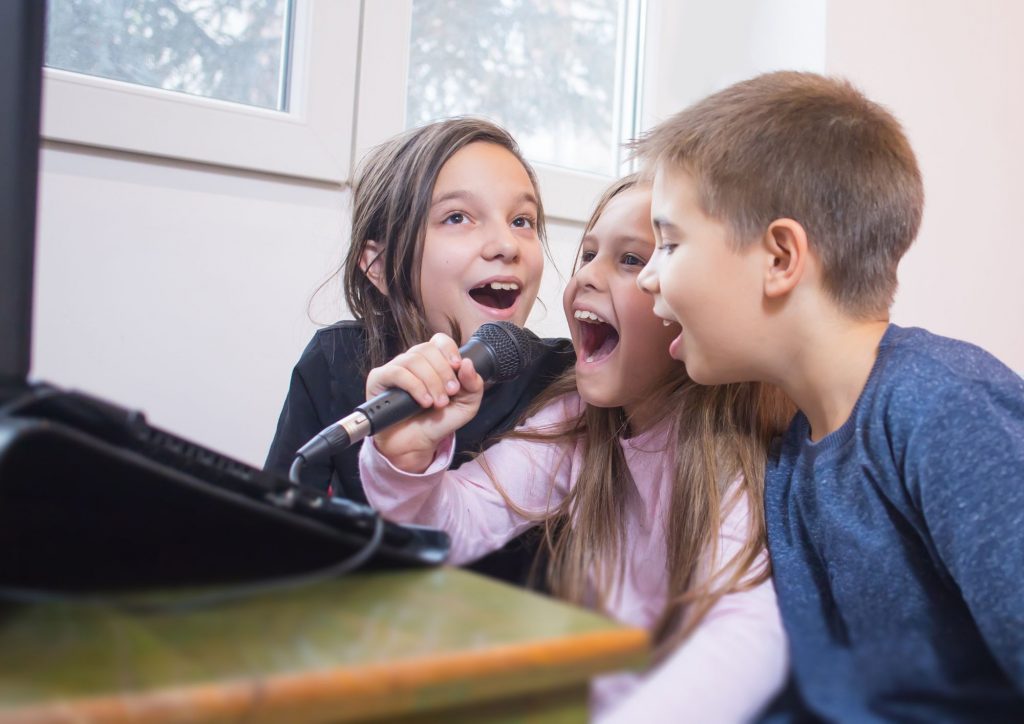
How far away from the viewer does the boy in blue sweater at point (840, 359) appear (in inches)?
24.2

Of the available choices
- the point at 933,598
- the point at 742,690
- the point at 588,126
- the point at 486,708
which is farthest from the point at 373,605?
the point at 588,126

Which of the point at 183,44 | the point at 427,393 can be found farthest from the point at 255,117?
the point at 427,393

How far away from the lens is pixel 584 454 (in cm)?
104

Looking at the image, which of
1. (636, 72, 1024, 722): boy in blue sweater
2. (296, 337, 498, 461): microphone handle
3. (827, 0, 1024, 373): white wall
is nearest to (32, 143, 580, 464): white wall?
(296, 337, 498, 461): microphone handle

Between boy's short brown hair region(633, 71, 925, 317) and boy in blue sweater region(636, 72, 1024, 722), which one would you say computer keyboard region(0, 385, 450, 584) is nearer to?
boy in blue sweater region(636, 72, 1024, 722)

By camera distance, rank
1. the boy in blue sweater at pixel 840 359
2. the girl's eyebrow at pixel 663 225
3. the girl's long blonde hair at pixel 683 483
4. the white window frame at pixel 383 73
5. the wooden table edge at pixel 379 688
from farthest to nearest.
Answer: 1. the white window frame at pixel 383 73
2. the girl's eyebrow at pixel 663 225
3. the boy in blue sweater at pixel 840 359
4. the girl's long blonde hair at pixel 683 483
5. the wooden table edge at pixel 379 688

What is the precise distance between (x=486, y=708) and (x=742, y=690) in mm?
149

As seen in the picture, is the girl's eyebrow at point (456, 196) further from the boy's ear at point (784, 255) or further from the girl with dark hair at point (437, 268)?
the boy's ear at point (784, 255)

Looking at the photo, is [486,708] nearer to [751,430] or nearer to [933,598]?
[933,598]

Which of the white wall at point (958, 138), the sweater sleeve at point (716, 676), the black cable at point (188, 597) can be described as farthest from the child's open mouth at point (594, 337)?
the white wall at point (958, 138)

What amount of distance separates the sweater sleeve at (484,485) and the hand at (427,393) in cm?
2

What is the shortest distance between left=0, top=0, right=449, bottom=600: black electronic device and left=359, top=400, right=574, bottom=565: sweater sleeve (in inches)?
13.5

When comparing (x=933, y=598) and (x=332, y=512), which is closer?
(x=332, y=512)

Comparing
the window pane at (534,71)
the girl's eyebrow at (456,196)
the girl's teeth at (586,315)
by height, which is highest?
the window pane at (534,71)
